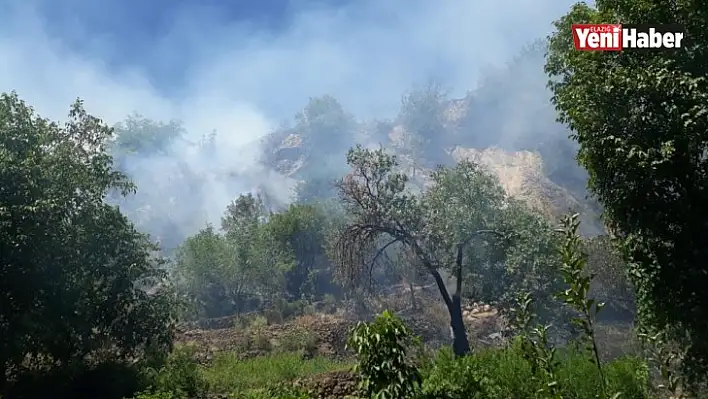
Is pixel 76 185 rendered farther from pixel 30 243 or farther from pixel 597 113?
pixel 597 113

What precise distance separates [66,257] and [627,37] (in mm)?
12882

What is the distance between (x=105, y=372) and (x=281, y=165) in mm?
72240

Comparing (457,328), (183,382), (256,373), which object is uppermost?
(457,328)

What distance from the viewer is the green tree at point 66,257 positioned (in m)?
11.1

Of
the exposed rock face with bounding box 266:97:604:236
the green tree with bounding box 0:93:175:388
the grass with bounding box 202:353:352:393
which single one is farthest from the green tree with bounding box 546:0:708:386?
the exposed rock face with bounding box 266:97:604:236

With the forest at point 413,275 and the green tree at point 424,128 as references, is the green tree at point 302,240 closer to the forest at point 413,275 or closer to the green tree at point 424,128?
the forest at point 413,275

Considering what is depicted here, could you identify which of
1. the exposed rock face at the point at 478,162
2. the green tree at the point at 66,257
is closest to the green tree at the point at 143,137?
the exposed rock face at the point at 478,162

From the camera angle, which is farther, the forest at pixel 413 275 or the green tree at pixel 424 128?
the green tree at pixel 424 128

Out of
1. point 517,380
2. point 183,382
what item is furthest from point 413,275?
point 517,380

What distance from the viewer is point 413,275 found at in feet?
103

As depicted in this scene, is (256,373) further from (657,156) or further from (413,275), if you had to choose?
(413,275)

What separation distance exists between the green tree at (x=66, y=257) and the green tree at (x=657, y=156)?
11191mm

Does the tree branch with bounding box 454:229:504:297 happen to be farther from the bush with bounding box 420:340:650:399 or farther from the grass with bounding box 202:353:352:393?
the bush with bounding box 420:340:650:399

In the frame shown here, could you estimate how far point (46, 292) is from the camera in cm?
1188
